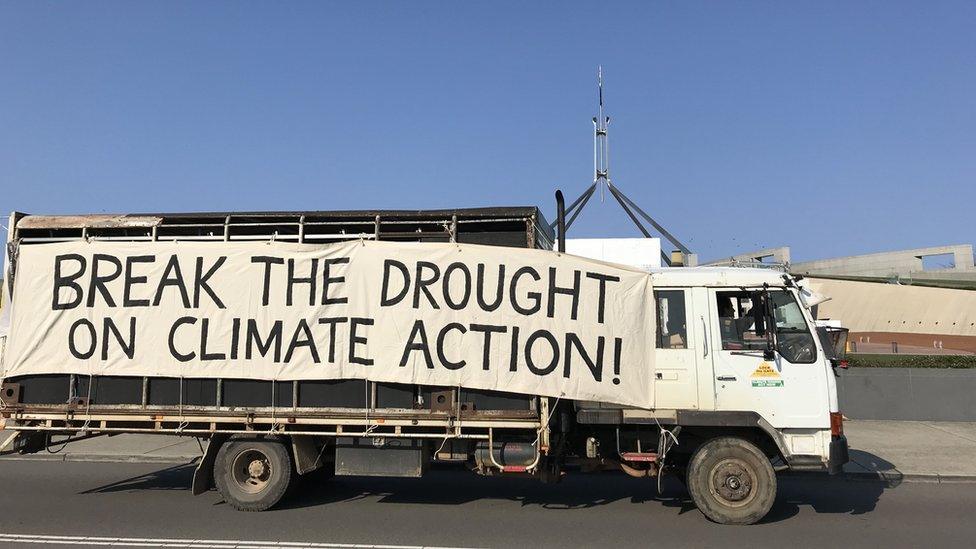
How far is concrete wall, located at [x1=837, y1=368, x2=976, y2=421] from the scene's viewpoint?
13.2m

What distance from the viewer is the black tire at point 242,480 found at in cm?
700

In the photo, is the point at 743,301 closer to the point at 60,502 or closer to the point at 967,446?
the point at 967,446

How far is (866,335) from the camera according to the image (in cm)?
4047

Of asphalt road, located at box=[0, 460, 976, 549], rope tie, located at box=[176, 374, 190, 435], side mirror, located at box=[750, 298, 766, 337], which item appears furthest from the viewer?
rope tie, located at box=[176, 374, 190, 435]

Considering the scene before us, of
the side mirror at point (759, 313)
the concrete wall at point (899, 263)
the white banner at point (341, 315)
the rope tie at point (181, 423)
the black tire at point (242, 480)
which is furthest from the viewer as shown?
the concrete wall at point (899, 263)

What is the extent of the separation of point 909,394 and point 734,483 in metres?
9.43

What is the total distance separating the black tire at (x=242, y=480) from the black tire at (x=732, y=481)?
14.2 ft

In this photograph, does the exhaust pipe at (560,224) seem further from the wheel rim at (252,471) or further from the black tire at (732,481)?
the wheel rim at (252,471)

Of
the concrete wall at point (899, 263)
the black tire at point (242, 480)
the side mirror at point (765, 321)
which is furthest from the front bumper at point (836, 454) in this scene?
the concrete wall at point (899, 263)

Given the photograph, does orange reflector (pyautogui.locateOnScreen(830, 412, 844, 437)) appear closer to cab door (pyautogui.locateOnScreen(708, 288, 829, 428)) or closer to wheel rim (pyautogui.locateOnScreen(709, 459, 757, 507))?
cab door (pyautogui.locateOnScreen(708, 288, 829, 428))

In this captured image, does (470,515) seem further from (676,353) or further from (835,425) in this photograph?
(835,425)

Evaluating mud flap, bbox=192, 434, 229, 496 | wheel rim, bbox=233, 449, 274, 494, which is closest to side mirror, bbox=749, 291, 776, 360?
wheel rim, bbox=233, 449, 274, 494

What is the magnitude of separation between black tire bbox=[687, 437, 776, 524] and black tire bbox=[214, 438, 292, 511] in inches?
171

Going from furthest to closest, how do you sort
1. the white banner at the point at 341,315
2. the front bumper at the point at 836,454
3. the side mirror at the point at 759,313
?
the white banner at the point at 341,315 < the side mirror at the point at 759,313 < the front bumper at the point at 836,454
